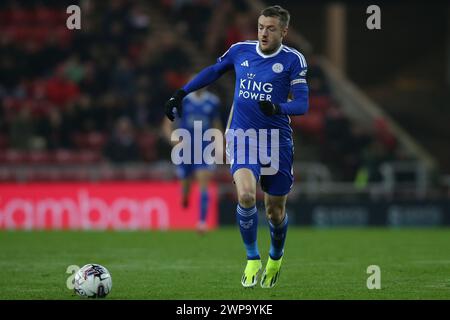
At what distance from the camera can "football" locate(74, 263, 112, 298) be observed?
26.4 ft

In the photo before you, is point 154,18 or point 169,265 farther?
point 154,18

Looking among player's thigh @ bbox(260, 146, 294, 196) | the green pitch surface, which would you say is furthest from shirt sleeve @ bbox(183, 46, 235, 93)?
the green pitch surface

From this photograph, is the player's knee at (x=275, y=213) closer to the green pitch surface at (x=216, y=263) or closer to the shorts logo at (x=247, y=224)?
the shorts logo at (x=247, y=224)

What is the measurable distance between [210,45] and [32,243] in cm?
1100

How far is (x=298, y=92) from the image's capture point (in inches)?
347

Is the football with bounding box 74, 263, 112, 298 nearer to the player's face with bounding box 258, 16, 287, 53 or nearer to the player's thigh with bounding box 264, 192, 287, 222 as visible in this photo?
the player's thigh with bounding box 264, 192, 287, 222

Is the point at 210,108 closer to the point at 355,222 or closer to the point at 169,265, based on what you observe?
the point at 355,222

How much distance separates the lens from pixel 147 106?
864 inches

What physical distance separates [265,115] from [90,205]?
11.2 metres

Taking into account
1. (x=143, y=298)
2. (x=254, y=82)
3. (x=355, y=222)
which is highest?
(x=254, y=82)

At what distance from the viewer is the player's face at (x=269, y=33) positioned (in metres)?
8.84

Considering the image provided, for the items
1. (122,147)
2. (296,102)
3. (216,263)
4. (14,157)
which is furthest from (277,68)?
(14,157)

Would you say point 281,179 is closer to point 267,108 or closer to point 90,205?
point 267,108
